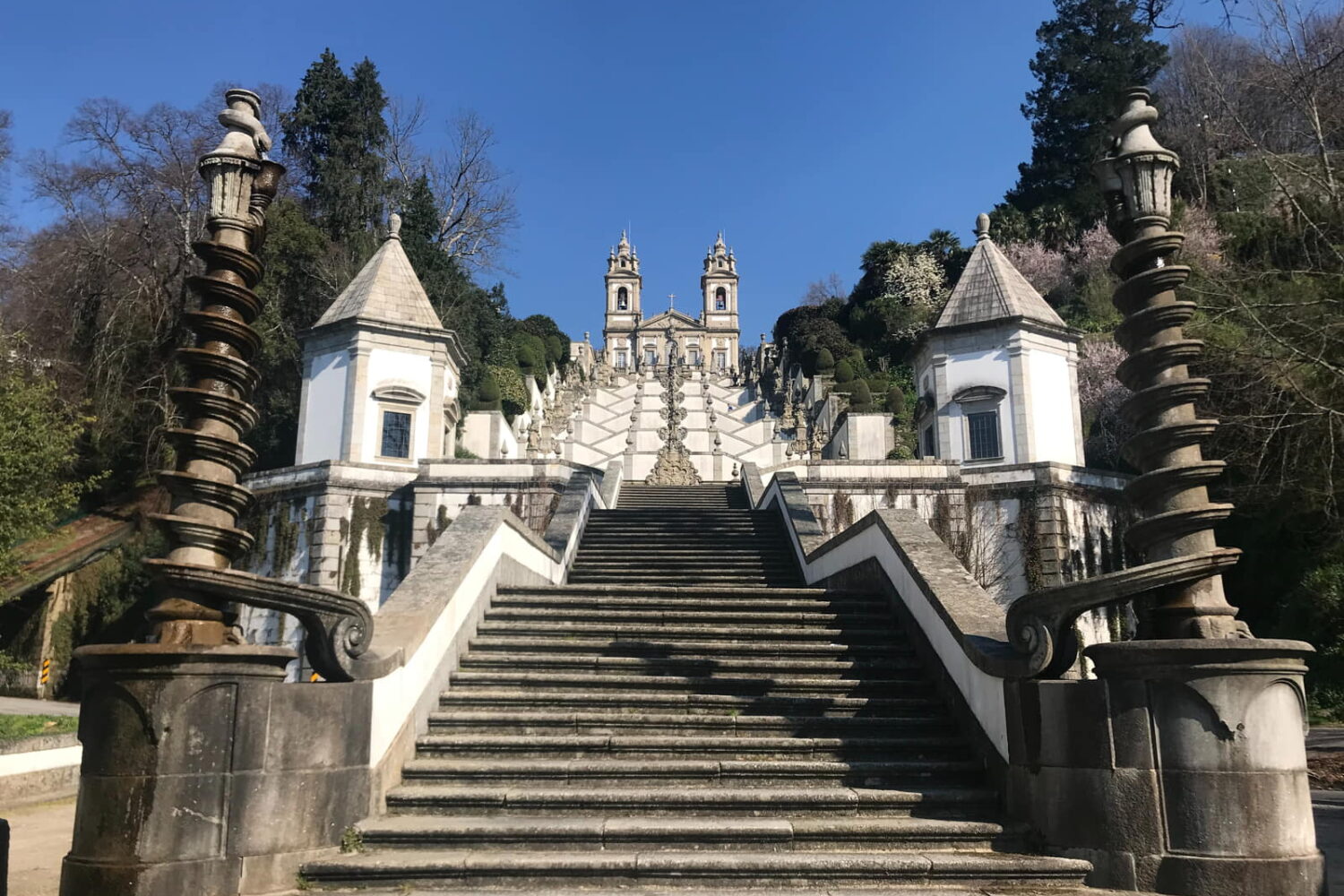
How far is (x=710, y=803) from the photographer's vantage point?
552 centimetres

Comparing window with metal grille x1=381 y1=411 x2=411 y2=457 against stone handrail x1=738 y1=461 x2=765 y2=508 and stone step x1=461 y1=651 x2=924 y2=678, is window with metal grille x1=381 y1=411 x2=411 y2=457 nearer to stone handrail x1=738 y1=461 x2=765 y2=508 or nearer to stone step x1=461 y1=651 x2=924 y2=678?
stone handrail x1=738 y1=461 x2=765 y2=508

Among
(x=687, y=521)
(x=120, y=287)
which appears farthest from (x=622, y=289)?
(x=687, y=521)

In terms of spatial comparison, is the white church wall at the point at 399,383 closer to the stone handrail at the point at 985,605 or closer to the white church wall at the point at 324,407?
the white church wall at the point at 324,407

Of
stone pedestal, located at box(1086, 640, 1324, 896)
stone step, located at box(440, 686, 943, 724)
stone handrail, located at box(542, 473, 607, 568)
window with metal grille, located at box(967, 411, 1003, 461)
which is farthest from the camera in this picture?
window with metal grille, located at box(967, 411, 1003, 461)

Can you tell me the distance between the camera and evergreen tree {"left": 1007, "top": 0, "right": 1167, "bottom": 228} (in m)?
49.6

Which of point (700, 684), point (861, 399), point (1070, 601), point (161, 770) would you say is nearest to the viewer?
point (161, 770)

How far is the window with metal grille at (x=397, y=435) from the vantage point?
76.0ft

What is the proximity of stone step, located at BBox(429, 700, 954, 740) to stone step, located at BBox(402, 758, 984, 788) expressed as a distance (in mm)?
535

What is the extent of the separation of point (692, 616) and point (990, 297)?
18483 millimetres

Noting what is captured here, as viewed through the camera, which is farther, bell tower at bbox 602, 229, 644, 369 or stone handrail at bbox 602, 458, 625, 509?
bell tower at bbox 602, 229, 644, 369

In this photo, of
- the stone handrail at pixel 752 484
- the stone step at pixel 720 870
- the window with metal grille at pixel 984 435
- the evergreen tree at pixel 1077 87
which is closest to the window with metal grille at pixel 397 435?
the stone handrail at pixel 752 484

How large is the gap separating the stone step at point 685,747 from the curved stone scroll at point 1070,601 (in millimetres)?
1122

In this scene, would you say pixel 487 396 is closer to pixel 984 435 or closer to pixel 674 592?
pixel 984 435

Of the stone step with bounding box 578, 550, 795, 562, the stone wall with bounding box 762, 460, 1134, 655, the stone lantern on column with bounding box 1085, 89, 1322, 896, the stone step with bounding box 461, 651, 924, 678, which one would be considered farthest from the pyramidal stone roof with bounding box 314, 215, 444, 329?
the stone lantern on column with bounding box 1085, 89, 1322, 896
